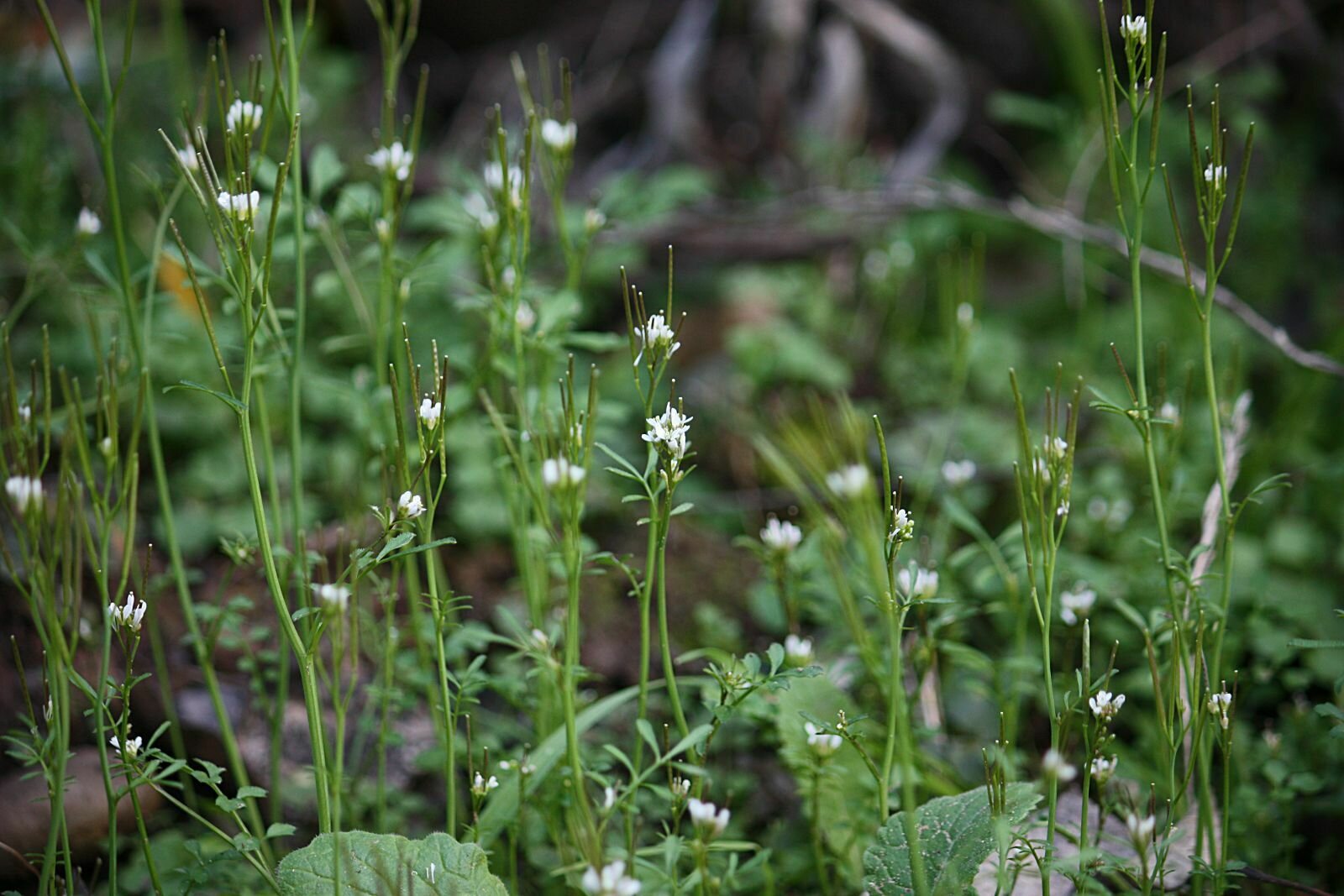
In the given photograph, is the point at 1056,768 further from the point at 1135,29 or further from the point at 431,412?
the point at 1135,29

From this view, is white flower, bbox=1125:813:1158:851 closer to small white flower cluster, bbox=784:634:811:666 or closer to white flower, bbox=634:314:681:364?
small white flower cluster, bbox=784:634:811:666

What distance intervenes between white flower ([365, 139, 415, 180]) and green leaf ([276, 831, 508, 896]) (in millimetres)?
1050

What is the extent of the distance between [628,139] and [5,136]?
7.35 feet

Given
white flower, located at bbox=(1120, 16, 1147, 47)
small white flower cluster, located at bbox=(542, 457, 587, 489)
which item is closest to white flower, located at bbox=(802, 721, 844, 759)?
small white flower cluster, located at bbox=(542, 457, 587, 489)

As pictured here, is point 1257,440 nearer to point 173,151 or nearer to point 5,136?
point 173,151

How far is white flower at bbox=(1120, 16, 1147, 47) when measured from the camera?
→ 1404 millimetres

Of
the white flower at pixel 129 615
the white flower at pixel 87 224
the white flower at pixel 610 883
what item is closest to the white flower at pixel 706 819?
the white flower at pixel 610 883

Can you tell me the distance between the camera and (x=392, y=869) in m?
1.46

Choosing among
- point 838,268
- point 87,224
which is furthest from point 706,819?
point 838,268

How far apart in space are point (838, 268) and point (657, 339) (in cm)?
258

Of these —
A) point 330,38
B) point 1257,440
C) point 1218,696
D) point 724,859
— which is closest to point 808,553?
point 724,859

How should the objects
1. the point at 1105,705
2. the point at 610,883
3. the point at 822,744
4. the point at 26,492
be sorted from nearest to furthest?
the point at 610,883 → the point at 26,492 → the point at 1105,705 → the point at 822,744

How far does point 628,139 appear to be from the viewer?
416 cm

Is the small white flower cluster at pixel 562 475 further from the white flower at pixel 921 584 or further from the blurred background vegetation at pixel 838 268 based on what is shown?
the blurred background vegetation at pixel 838 268
